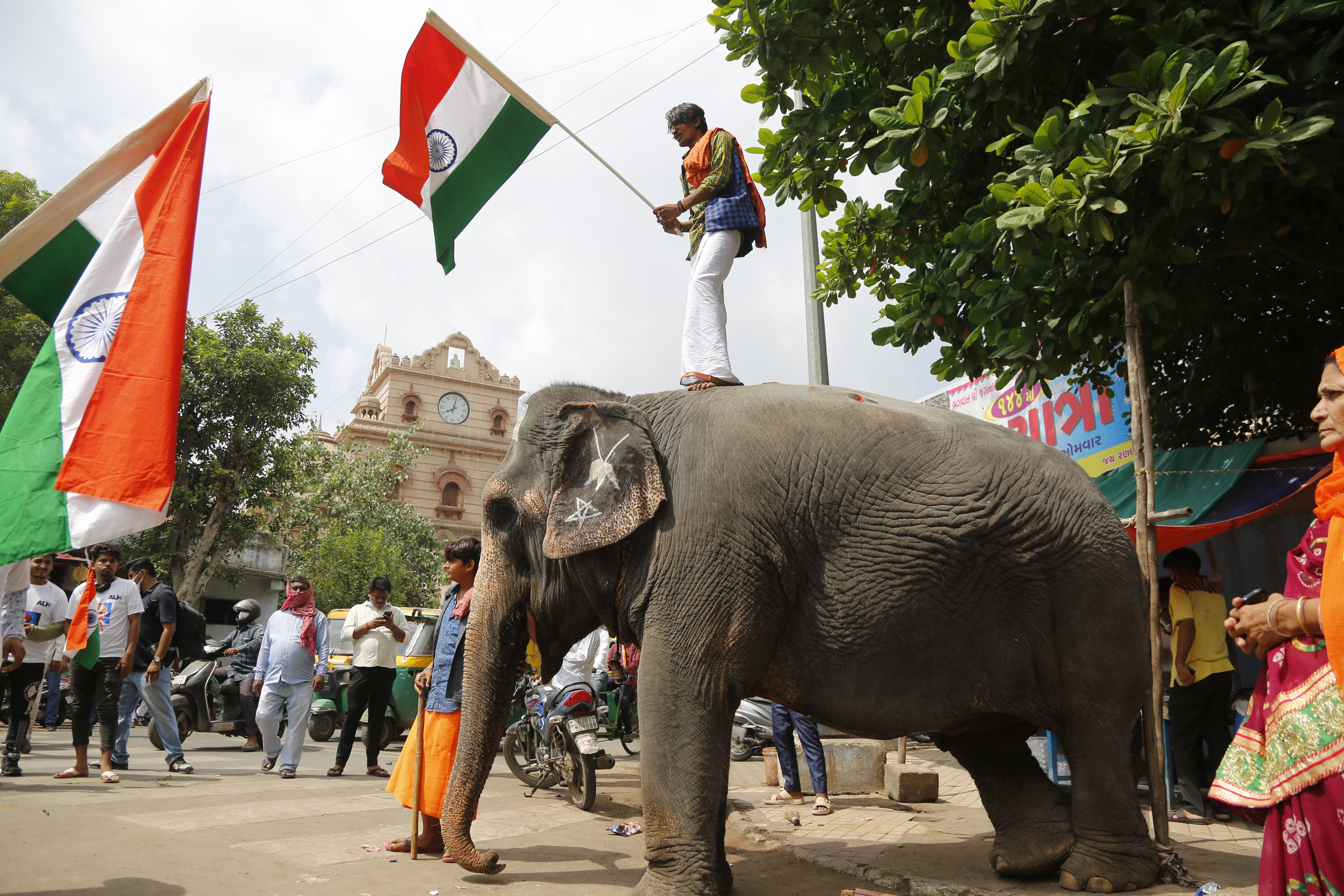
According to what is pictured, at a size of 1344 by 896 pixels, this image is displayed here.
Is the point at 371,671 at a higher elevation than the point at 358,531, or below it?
below

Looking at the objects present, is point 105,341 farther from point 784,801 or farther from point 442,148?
point 784,801

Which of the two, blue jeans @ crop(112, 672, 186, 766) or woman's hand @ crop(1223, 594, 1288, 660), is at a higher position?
woman's hand @ crop(1223, 594, 1288, 660)

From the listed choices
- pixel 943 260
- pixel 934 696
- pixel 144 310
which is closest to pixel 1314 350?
pixel 943 260

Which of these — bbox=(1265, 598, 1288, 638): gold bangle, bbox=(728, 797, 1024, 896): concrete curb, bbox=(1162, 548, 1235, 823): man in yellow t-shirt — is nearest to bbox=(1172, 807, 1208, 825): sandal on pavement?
bbox=(1162, 548, 1235, 823): man in yellow t-shirt

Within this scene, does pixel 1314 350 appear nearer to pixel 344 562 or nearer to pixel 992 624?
pixel 992 624

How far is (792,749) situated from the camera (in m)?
7.11

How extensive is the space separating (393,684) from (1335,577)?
8966 mm

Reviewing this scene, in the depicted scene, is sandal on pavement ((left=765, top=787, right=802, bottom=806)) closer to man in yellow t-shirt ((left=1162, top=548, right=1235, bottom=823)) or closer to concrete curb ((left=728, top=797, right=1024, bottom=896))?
concrete curb ((left=728, top=797, right=1024, bottom=896))

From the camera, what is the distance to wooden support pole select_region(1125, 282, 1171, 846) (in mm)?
4398

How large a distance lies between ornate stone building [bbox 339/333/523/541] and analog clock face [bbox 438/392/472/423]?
0.03 metres

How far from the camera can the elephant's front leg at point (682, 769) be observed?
3.68 m

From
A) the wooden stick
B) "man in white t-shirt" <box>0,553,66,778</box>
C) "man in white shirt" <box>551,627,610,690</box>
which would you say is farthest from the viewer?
"man in white shirt" <box>551,627,610,690</box>

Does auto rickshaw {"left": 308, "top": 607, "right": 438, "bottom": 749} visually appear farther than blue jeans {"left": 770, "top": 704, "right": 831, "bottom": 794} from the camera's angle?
Yes

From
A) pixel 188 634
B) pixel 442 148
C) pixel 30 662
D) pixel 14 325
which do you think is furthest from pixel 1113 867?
pixel 14 325
